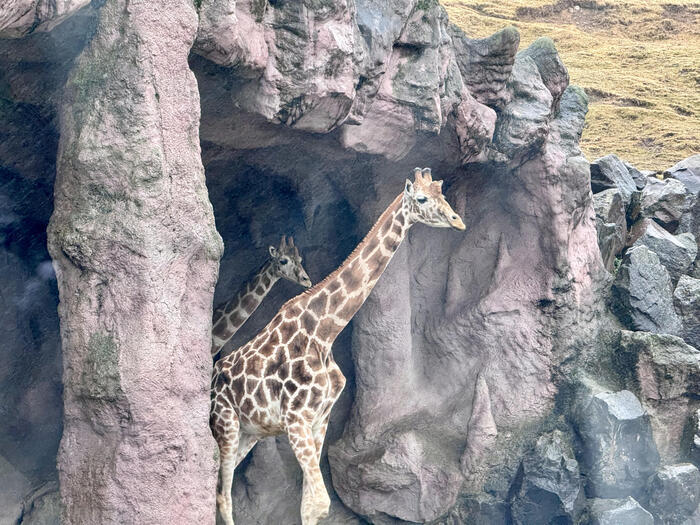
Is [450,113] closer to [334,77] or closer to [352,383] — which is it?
[334,77]

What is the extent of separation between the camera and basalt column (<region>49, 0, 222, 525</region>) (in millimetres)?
3887

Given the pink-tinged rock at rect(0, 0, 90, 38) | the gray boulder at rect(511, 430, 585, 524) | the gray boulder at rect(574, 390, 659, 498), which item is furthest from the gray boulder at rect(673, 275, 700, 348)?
the pink-tinged rock at rect(0, 0, 90, 38)

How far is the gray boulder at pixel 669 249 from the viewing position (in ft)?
29.6

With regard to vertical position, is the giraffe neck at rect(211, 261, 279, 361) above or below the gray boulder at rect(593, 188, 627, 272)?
above

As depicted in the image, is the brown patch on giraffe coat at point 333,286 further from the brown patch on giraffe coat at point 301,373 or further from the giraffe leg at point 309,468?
the giraffe leg at point 309,468

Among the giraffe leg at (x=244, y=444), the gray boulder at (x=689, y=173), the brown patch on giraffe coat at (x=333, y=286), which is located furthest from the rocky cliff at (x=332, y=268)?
the gray boulder at (x=689, y=173)

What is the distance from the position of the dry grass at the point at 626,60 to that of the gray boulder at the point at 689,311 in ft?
16.2

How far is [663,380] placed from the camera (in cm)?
682

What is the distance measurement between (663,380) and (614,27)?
14.5m

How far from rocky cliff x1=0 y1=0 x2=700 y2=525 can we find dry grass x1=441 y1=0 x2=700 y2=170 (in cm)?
624

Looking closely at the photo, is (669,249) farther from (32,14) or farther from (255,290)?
(32,14)

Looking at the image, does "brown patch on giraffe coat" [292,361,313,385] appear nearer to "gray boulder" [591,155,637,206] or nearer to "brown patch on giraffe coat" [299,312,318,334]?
"brown patch on giraffe coat" [299,312,318,334]

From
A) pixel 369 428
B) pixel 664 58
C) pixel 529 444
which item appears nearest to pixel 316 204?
pixel 369 428

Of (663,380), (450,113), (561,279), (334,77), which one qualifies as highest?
(334,77)
